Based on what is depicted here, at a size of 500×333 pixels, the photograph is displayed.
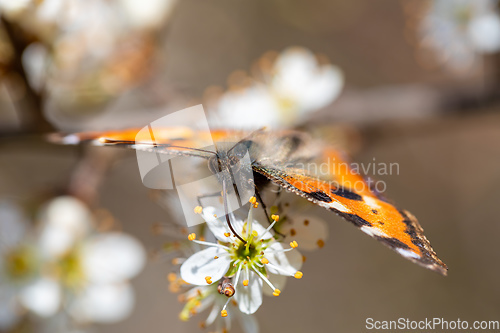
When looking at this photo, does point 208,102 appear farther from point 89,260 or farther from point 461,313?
point 461,313

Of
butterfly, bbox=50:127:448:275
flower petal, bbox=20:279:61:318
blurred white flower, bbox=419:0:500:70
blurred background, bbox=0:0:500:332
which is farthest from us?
blurred white flower, bbox=419:0:500:70

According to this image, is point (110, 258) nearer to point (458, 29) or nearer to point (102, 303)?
point (102, 303)

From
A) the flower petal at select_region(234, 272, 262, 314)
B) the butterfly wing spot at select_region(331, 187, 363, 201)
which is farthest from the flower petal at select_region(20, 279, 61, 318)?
the butterfly wing spot at select_region(331, 187, 363, 201)

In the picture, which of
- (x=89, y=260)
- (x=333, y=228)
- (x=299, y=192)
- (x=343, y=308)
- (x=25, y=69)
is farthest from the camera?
(x=333, y=228)

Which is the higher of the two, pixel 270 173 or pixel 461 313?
pixel 270 173

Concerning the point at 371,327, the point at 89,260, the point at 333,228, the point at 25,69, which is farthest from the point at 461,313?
the point at 25,69

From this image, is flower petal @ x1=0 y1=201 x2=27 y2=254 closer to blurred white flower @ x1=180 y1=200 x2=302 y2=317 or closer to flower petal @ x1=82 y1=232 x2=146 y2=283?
flower petal @ x1=82 y1=232 x2=146 y2=283
